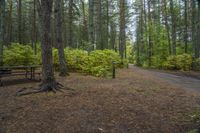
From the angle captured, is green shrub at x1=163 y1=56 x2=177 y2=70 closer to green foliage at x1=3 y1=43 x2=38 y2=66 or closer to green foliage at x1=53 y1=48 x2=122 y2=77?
green foliage at x1=53 y1=48 x2=122 y2=77

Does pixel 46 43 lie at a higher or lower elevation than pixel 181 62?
higher

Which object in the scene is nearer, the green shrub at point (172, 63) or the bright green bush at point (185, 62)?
the bright green bush at point (185, 62)

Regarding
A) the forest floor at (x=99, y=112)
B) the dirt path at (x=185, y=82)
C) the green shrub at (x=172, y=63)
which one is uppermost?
the green shrub at (x=172, y=63)

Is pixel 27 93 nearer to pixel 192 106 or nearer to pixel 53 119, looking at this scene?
pixel 53 119

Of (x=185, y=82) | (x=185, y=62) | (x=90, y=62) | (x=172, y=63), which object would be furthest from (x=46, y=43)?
(x=172, y=63)

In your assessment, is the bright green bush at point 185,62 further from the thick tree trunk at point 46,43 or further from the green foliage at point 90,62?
the thick tree trunk at point 46,43

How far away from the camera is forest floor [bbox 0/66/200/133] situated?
5.62 m

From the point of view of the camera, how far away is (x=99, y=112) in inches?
255

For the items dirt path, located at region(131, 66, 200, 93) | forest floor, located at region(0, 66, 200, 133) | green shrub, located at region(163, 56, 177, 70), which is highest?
green shrub, located at region(163, 56, 177, 70)

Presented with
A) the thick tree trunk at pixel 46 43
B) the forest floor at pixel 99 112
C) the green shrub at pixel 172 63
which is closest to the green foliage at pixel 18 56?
the forest floor at pixel 99 112

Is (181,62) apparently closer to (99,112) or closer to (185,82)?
(185,82)

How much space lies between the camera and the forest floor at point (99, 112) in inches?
221

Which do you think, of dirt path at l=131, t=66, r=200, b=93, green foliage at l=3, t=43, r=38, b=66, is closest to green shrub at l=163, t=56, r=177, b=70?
dirt path at l=131, t=66, r=200, b=93

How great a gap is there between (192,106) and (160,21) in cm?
2982
